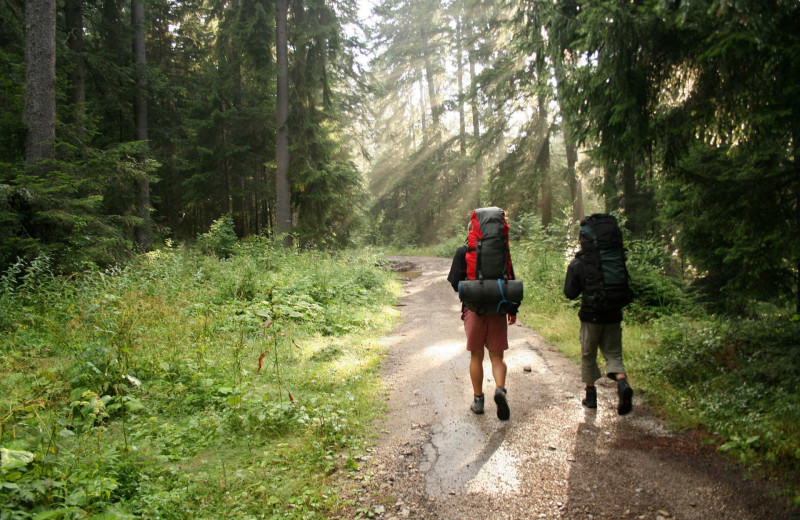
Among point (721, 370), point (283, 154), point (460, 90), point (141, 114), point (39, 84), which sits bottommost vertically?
point (721, 370)

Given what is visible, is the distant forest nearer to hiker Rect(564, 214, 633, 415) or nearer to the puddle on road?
hiker Rect(564, 214, 633, 415)

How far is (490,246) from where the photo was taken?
4363mm

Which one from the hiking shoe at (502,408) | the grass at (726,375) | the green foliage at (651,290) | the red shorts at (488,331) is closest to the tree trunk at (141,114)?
the red shorts at (488,331)

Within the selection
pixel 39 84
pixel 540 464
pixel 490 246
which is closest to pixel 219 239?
pixel 39 84

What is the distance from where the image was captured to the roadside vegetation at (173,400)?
2.94m

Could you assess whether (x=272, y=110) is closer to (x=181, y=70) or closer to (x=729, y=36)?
(x=181, y=70)

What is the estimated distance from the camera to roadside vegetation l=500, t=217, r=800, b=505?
3.32m

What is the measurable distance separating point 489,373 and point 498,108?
15990 mm

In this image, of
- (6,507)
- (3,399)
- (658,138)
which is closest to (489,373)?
(658,138)

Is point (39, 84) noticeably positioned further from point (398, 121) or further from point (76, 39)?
point (398, 121)

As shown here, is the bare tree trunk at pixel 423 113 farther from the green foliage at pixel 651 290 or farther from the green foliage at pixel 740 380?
the green foliage at pixel 740 380

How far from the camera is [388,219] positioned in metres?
35.9

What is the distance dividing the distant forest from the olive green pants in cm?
156

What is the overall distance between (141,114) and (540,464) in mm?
17734
